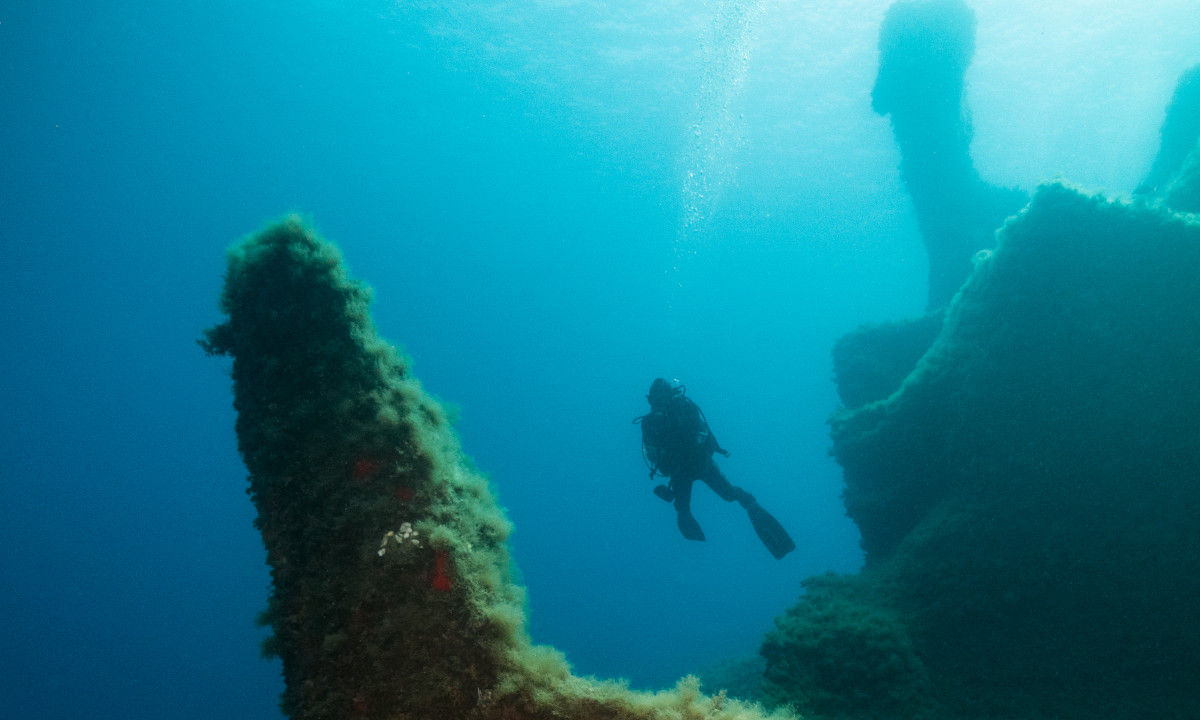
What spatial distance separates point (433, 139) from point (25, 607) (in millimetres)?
100378

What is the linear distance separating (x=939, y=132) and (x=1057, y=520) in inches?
510

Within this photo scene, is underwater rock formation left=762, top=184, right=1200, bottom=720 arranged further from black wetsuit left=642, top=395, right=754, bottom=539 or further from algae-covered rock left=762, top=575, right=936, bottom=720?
black wetsuit left=642, top=395, right=754, bottom=539

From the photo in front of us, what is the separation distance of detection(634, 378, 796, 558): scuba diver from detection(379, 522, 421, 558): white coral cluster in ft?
20.4

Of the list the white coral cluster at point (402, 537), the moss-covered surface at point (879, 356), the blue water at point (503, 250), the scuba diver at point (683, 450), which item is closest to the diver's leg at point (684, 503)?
the scuba diver at point (683, 450)

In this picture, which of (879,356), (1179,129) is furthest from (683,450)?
(1179,129)

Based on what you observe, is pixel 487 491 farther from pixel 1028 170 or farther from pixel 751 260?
pixel 751 260

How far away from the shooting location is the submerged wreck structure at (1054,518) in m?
6.25

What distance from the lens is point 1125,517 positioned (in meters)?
6.55

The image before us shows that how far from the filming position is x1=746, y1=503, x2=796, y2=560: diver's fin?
9.33 m

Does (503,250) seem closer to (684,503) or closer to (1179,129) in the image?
(1179,129)

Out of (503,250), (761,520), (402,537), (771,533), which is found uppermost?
(503,250)

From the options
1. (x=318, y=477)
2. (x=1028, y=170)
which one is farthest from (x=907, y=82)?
(x=1028, y=170)

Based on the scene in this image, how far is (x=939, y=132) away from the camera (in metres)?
15.8

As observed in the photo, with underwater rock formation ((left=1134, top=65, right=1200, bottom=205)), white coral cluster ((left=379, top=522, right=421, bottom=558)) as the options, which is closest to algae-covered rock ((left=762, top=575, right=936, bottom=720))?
white coral cluster ((left=379, top=522, right=421, bottom=558))
